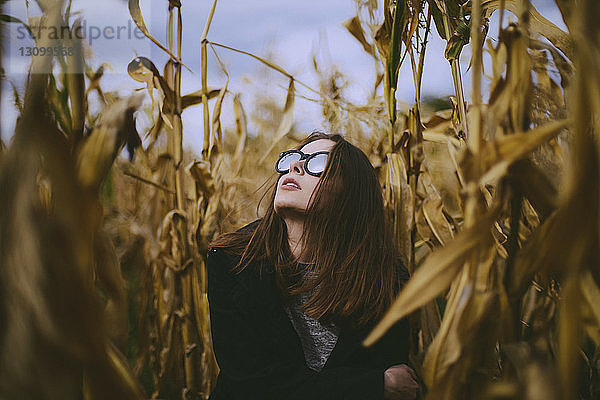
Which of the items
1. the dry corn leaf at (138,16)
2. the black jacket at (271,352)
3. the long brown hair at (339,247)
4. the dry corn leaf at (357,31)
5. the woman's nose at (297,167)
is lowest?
the black jacket at (271,352)

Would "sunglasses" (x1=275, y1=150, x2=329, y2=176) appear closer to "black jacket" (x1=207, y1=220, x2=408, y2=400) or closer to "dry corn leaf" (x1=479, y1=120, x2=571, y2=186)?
"black jacket" (x1=207, y1=220, x2=408, y2=400)

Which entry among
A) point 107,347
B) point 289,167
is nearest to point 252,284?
point 289,167

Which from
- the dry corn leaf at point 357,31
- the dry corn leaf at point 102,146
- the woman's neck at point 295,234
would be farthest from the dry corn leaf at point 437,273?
the dry corn leaf at point 357,31

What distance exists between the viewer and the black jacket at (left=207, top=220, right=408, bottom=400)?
1.94ft

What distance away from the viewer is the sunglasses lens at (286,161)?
756 mm

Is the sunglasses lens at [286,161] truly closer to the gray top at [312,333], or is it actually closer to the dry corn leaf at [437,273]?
the gray top at [312,333]

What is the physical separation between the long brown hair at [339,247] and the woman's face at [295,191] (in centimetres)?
1

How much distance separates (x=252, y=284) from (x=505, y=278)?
45 centimetres

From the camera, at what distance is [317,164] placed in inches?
29.0

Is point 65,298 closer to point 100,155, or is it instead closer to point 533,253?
point 100,155

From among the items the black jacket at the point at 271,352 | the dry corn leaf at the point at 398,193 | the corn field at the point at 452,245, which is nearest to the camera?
the corn field at the point at 452,245

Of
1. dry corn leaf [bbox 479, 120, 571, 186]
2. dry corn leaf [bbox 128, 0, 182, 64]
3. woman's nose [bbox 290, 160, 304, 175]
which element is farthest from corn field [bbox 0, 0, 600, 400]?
woman's nose [bbox 290, 160, 304, 175]

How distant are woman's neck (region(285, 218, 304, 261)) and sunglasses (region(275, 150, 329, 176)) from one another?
8 centimetres

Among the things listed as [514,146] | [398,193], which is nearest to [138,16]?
[398,193]
